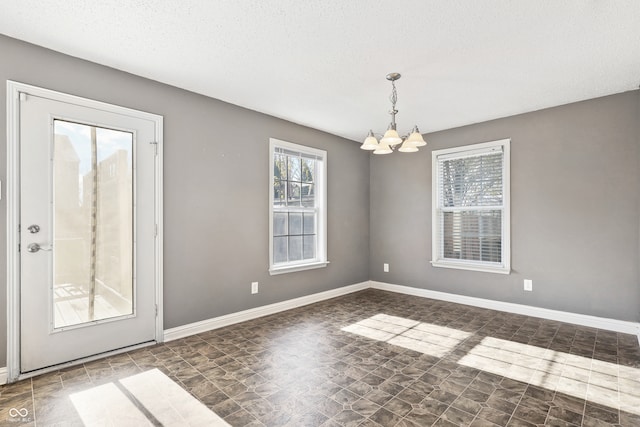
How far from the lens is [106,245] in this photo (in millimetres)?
2818

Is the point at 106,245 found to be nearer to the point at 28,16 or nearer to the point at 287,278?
the point at 28,16

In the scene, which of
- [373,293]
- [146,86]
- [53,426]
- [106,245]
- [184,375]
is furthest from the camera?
[373,293]

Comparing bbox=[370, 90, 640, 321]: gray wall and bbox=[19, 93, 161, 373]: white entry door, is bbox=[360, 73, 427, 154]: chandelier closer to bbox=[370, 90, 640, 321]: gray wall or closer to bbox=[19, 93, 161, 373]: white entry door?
bbox=[370, 90, 640, 321]: gray wall

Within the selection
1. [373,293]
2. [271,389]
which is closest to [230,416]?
[271,389]

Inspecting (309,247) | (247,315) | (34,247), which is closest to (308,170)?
(309,247)

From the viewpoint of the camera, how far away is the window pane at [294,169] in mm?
4500

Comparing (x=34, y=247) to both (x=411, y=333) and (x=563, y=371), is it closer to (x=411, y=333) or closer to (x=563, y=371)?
(x=411, y=333)

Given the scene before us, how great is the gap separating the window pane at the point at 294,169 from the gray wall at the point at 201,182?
287 mm

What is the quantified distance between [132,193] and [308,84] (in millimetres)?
1978

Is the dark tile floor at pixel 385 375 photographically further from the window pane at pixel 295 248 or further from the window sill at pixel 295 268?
the window pane at pixel 295 248

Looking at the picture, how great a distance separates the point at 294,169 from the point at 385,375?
292 cm

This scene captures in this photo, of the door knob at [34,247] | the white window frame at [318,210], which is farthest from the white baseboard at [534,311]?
the door knob at [34,247]

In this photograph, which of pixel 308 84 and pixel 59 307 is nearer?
pixel 59 307

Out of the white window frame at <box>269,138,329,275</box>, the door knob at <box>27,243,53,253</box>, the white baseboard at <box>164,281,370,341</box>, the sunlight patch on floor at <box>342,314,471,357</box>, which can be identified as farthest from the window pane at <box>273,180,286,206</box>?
the door knob at <box>27,243,53,253</box>
